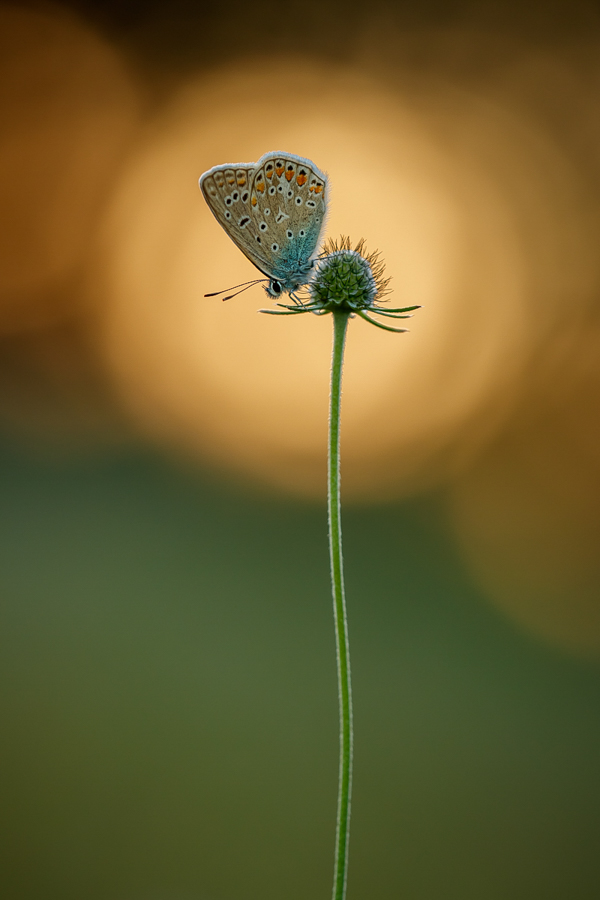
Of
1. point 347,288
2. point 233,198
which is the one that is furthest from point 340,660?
point 233,198

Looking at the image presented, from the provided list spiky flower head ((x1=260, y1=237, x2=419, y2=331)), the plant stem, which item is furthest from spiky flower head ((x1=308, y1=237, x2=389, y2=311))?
the plant stem

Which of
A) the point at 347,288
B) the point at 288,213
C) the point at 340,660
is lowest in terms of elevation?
the point at 340,660

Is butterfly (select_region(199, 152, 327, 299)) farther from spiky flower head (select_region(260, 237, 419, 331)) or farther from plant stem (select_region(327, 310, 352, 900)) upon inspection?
plant stem (select_region(327, 310, 352, 900))

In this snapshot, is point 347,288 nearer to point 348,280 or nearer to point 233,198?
point 348,280

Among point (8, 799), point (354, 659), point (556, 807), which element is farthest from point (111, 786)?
point (556, 807)

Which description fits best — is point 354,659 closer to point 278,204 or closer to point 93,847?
point 93,847

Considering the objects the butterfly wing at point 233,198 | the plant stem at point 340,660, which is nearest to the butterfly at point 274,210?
the butterfly wing at point 233,198

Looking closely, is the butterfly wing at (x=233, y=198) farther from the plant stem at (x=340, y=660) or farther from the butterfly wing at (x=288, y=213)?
the plant stem at (x=340, y=660)
